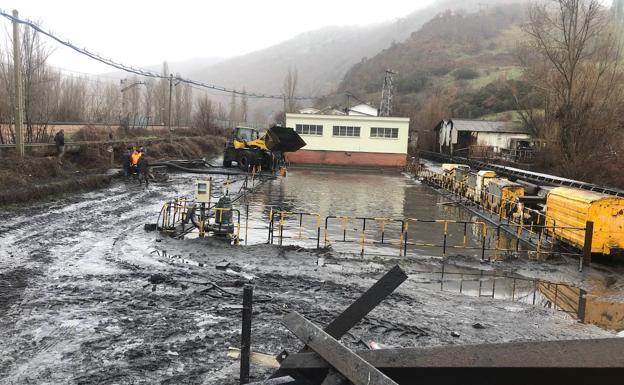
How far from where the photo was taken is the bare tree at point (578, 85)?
30.4 meters

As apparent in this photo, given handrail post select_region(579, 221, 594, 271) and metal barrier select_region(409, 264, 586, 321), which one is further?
handrail post select_region(579, 221, 594, 271)

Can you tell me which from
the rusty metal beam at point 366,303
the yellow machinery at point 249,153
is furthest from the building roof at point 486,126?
the rusty metal beam at point 366,303

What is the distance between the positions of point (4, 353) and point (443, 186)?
89.3 feet

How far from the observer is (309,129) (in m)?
46.7

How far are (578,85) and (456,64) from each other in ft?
318

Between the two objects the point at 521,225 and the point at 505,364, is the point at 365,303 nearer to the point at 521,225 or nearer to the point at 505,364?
the point at 505,364

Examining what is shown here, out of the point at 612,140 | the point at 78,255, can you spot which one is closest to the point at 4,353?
the point at 78,255

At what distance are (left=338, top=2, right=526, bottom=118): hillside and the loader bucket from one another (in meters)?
58.8

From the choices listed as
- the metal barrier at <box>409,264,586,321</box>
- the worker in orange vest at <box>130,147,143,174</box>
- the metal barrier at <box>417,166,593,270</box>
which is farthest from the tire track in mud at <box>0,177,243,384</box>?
the worker in orange vest at <box>130,147,143,174</box>

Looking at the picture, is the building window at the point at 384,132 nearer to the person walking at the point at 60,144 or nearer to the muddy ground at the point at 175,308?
the person walking at the point at 60,144

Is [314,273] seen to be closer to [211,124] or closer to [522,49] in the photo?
[522,49]

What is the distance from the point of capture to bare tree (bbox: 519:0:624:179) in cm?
3038

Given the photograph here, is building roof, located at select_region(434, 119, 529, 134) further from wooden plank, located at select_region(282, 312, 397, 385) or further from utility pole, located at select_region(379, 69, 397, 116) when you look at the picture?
wooden plank, located at select_region(282, 312, 397, 385)

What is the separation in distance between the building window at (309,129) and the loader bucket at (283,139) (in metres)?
18.9
